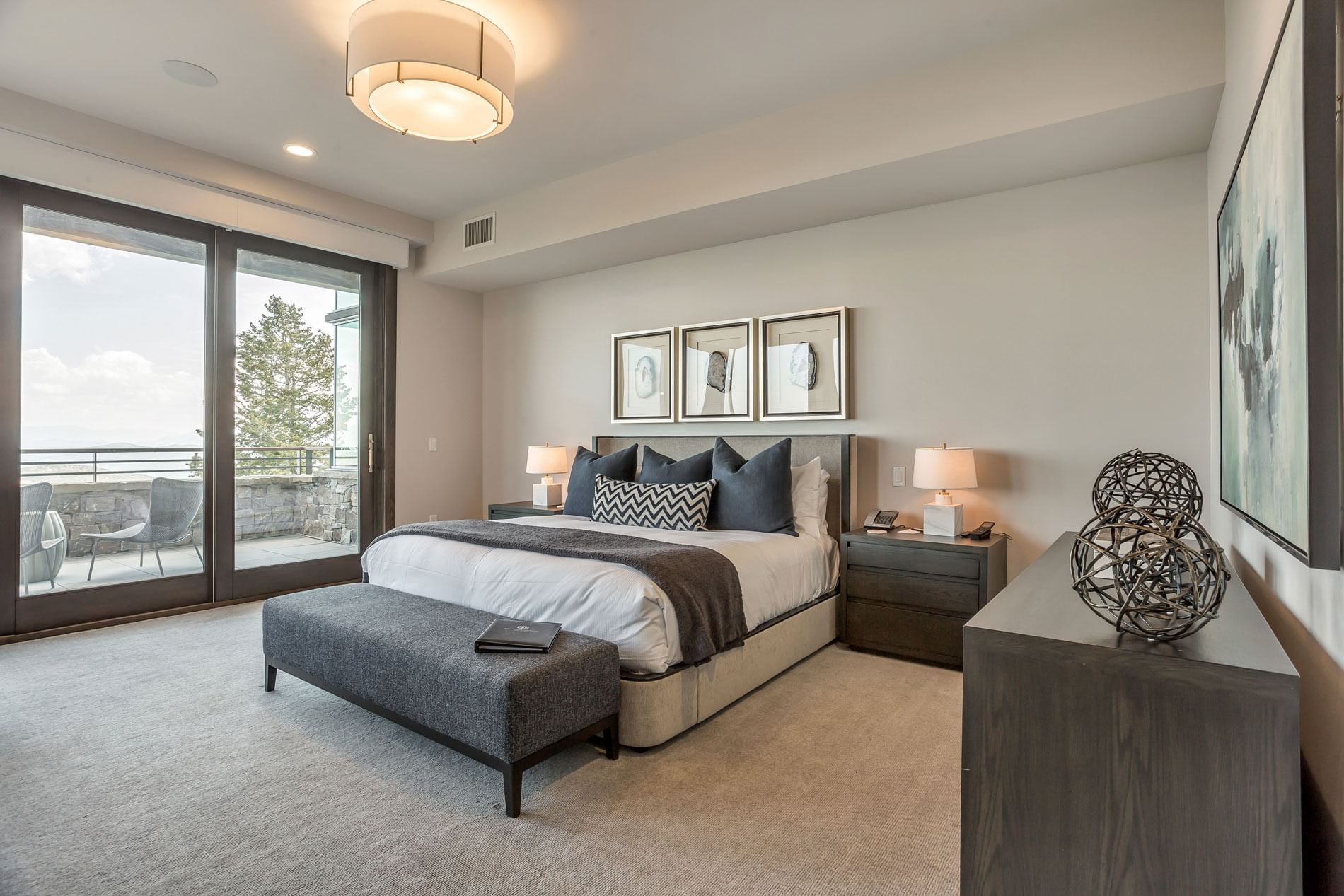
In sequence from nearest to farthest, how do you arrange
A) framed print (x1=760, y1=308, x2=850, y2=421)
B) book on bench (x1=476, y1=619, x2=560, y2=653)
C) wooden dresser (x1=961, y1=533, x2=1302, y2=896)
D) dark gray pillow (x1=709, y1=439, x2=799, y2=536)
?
wooden dresser (x1=961, y1=533, x2=1302, y2=896) < book on bench (x1=476, y1=619, x2=560, y2=653) < dark gray pillow (x1=709, y1=439, x2=799, y2=536) < framed print (x1=760, y1=308, x2=850, y2=421)

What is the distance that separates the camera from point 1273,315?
1.46 metres

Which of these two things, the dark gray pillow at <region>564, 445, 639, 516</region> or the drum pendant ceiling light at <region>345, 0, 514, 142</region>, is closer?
the drum pendant ceiling light at <region>345, 0, 514, 142</region>

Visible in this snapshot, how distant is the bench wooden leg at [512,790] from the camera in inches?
79.0

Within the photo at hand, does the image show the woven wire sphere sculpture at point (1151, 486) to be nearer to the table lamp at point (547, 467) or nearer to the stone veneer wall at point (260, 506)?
the table lamp at point (547, 467)

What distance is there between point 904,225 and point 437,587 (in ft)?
10.5

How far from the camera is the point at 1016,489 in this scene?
353 centimetres

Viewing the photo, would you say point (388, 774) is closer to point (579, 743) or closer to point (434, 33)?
point (579, 743)

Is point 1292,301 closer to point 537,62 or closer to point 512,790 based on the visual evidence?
point 512,790

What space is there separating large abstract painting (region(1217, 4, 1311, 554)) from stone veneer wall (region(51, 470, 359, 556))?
5.24 metres

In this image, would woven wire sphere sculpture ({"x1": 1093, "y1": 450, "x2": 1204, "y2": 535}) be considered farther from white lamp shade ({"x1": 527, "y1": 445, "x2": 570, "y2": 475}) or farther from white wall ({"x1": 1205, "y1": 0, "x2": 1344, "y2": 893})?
white lamp shade ({"x1": 527, "y1": 445, "x2": 570, "y2": 475})

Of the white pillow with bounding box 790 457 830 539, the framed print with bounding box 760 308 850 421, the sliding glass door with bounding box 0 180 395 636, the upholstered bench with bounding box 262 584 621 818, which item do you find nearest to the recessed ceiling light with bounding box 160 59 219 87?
the sliding glass door with bounding box 0 180 395 636

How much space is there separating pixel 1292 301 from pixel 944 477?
2160mm

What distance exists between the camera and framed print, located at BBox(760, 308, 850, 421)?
404 cm

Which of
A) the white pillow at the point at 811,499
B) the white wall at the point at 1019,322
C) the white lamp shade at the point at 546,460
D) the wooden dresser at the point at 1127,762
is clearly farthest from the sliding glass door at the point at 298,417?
the wooden dresser at the point at 1127,762
